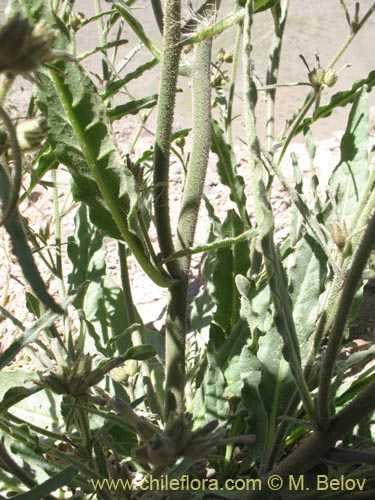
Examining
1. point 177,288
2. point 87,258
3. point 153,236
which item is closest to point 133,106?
point 177,288

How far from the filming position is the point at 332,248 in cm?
105

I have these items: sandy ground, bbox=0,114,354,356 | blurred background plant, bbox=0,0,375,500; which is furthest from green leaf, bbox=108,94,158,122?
sandy ground, bbox=0,114,354,356

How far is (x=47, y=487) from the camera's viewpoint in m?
0.69

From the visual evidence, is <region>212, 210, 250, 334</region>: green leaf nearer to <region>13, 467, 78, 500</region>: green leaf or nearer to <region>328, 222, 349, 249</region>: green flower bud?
<region>328, 222, 349, 249</region>: green flower bud

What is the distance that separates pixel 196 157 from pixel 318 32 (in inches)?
95.6

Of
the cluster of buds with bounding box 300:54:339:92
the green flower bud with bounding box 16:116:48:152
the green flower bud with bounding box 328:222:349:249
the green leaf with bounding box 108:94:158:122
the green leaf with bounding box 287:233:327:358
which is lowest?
the green leaf with bounding box 287:233:327:358

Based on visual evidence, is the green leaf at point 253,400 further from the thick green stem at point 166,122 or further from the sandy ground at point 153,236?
Answer: the sandy ground at point 153,236

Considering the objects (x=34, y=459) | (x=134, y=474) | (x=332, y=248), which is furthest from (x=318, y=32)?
(x=34, y=459)

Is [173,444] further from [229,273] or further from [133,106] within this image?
[229,273]

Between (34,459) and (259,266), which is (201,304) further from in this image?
(34,459)

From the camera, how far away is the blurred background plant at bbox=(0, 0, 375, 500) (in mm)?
610

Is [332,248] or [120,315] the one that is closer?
[332,248]

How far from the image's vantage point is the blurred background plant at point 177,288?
0.61m

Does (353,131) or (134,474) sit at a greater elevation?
(353,131)
